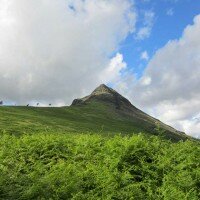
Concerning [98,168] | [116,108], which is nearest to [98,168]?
[98,168]

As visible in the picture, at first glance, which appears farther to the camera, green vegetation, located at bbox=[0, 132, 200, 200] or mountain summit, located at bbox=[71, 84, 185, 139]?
mountain summit, located at bbox=[71, 84, 185, 139]

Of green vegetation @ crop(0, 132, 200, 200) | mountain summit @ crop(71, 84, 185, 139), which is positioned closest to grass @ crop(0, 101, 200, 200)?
green vegetation @ crop(0, 132, 200, 200)

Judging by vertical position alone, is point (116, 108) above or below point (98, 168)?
above

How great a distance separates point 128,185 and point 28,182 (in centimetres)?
429

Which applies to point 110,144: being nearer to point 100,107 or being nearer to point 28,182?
point 28,182

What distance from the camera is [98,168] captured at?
21.4m

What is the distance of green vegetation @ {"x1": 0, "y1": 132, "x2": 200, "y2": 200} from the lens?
18.3 m

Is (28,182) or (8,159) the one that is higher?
(8,159)

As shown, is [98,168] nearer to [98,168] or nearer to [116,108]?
[98,168]

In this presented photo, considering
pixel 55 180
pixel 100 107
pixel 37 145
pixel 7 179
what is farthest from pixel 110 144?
pixel 100 107

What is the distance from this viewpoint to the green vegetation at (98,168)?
18252 mm

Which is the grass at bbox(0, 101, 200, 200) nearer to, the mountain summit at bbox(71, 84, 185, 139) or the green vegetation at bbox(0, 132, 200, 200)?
the green vegetation at bbox(0, 132, 200, 200)

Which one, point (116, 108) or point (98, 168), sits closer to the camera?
point (98, 168)

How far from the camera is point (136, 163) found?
912 inches
